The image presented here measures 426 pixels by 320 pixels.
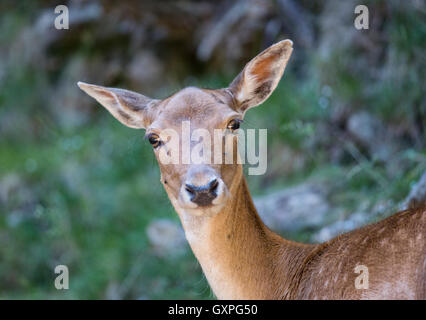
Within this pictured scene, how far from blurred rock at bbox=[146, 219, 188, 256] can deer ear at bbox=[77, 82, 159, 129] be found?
3.06 metres

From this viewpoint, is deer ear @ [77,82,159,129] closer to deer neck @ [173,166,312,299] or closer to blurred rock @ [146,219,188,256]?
deer neck @ [173,166,312,299]

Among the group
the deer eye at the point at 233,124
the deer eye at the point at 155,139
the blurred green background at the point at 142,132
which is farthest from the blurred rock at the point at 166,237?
the deer eye at the point at 233,124

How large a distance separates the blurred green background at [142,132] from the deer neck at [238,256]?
1496 mm

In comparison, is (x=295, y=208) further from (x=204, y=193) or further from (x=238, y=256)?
(x=204, y=193)

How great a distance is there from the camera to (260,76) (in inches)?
212

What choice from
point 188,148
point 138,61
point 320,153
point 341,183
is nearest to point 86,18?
point 138,61

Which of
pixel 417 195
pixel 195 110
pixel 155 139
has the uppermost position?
pixel 195 110

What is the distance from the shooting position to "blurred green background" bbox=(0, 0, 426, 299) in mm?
7977

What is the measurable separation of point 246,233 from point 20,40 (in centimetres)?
924

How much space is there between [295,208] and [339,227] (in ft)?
3.61

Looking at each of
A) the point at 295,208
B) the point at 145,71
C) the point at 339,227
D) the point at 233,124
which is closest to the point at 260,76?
the point at 233,124

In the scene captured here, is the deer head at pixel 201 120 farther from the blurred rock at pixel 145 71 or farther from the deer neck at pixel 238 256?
the blurred rock at pixel 145 71

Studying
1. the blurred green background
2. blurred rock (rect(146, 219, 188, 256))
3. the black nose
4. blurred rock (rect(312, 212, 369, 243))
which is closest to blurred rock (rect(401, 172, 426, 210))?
the blurred green background

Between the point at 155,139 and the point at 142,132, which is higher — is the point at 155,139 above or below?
below
